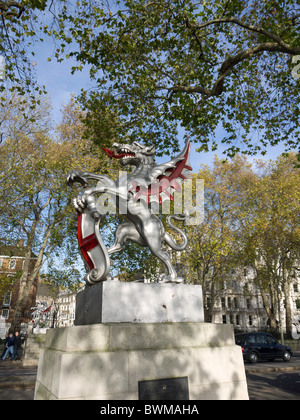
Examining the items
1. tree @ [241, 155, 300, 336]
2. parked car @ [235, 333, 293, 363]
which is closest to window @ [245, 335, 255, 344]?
parked car @ [235, 333, 293, 363]

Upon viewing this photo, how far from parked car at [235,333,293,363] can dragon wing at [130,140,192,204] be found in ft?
49.0

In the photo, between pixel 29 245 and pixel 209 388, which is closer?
pixel 209 388

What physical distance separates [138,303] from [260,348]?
16068mm

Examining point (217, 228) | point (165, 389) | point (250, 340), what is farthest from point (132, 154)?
point (217, 228)

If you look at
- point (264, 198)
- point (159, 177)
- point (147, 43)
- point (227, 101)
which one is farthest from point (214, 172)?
point (159, 177)

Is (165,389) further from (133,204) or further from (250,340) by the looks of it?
(250,340)

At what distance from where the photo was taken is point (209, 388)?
12.5ft

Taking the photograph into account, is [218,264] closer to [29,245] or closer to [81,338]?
[29,245]

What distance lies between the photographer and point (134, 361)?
3.45 metres

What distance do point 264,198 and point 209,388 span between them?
2375 cm

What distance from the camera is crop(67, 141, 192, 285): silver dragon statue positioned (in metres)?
4.31

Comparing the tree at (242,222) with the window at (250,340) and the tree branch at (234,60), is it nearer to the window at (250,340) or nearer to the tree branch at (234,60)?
the window at (250,340)

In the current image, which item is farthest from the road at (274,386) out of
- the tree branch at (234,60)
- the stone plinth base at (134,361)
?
the tree branch at (234,60)

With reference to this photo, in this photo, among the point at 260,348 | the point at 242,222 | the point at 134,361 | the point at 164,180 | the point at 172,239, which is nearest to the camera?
the point at 134,361
